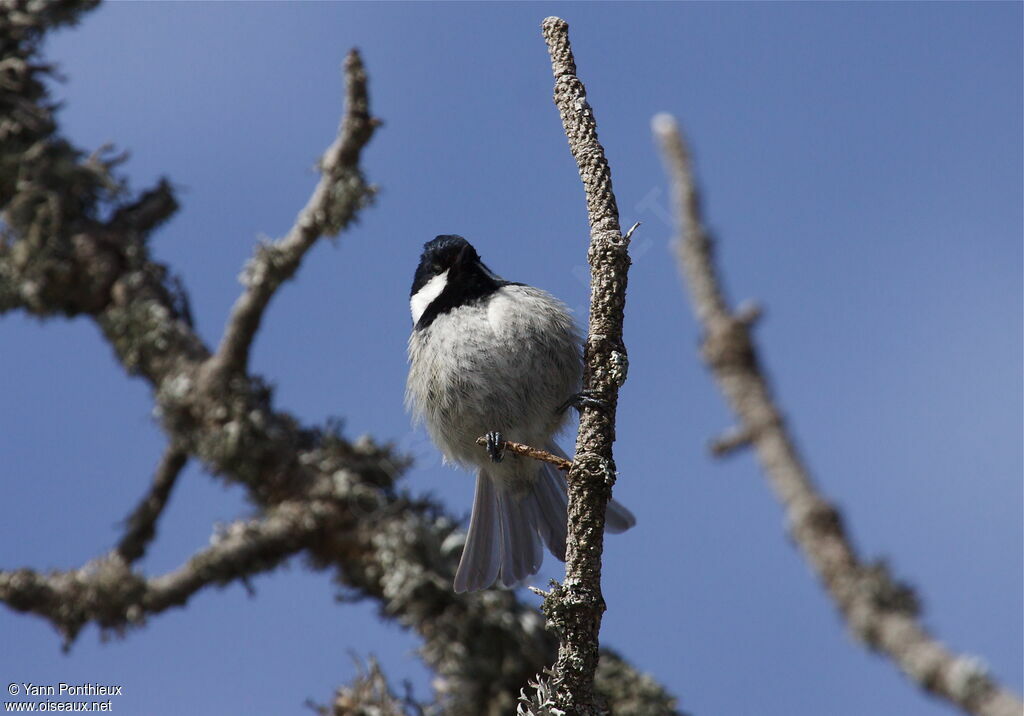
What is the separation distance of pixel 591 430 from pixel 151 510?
4.11 meters

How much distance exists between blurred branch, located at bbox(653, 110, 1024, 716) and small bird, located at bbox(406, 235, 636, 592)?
3.15 meters

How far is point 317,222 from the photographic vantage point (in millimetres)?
5328

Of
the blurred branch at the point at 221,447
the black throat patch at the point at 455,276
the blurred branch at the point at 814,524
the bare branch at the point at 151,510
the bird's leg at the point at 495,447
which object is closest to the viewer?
the blurred branch at the point at 814,524

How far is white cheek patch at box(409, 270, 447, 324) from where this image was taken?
15.5 ft

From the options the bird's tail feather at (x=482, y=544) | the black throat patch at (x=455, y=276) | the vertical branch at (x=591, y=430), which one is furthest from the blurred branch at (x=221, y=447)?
the vertical branch at (x=591, y=430)

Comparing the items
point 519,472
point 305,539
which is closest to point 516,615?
point 519,472

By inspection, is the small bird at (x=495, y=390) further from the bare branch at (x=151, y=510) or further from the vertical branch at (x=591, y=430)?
the bare branch at (x=151, y=510)

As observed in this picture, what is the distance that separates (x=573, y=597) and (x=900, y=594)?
162cm

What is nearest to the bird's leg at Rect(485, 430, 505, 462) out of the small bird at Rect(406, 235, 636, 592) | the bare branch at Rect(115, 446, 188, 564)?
the small bird at Rect(406, 235, 636, 592)

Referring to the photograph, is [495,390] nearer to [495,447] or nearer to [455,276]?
[495,447]

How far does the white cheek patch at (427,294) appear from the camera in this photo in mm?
4714

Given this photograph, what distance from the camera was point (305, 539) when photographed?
537 centimetres

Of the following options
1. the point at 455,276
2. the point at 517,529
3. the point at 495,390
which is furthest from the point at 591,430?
the point at 517,529

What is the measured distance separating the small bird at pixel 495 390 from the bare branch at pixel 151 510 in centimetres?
171
